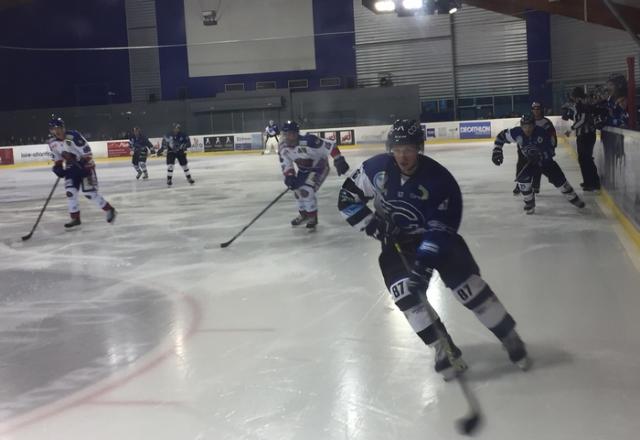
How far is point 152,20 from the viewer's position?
89.8 feet

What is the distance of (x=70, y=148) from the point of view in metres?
7.80

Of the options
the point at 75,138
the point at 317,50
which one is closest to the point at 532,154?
the point at 75,138

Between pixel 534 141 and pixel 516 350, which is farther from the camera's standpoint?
pixel 534 141

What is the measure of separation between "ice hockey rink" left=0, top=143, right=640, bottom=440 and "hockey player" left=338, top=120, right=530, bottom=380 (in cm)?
20

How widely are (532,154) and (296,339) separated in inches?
180

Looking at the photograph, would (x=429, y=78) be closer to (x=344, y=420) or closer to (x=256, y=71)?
(x=256, y=71)

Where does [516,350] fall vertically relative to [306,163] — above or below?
below

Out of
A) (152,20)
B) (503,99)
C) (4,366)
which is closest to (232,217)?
(4,366)

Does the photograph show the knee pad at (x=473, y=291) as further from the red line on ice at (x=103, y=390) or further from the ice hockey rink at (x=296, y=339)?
the red line on ice at (x=103, y=390)

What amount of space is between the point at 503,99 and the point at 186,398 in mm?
23463

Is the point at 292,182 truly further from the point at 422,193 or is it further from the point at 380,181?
the point at 422,193

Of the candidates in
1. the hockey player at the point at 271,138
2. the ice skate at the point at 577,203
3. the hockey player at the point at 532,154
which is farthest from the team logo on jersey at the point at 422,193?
the hockey player at the point at 271,138

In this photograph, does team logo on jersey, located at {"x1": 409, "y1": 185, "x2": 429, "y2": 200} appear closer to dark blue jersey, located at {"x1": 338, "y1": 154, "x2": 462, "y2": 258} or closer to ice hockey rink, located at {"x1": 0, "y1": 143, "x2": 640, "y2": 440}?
dark blue jersey, located at {"x1": 338, "y1": 154, "x2": 462, "y2": 258}

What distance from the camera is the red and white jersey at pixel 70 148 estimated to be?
25.5 ft
